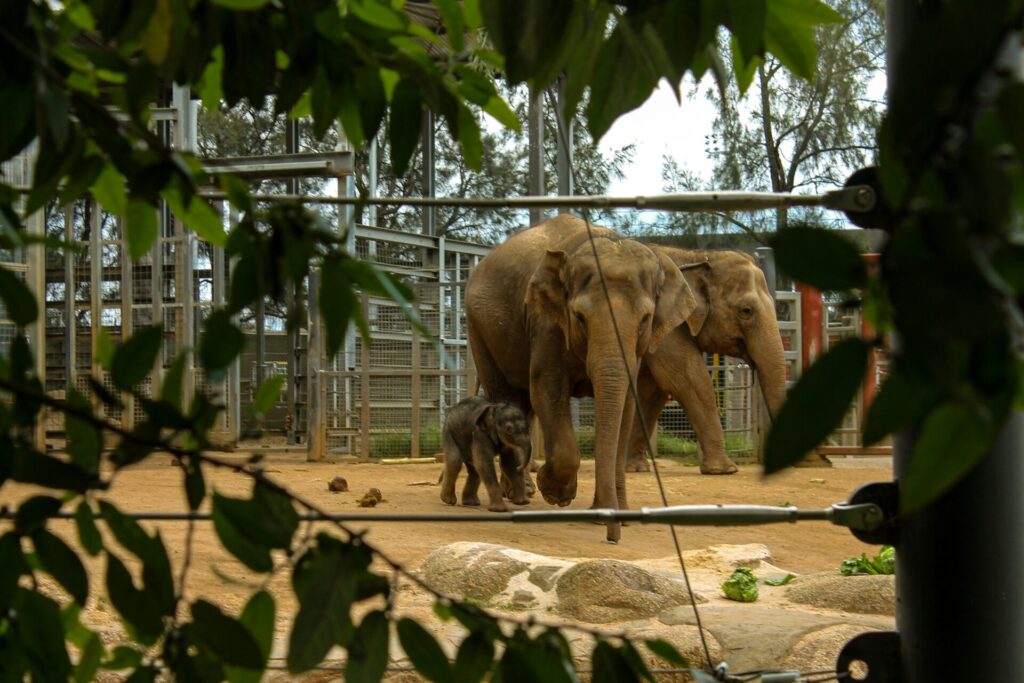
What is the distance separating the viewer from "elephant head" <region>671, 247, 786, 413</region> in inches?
378

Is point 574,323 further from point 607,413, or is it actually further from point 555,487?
point 555,487

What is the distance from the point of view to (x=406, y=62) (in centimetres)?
76

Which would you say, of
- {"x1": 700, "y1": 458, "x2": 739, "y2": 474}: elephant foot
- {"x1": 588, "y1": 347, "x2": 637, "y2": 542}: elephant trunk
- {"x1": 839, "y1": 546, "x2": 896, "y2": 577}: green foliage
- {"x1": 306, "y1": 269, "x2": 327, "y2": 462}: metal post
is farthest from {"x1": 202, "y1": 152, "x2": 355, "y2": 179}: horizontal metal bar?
{"x1": 839, "y1": 546, "x2": 896, "y2": 577}: green foliage

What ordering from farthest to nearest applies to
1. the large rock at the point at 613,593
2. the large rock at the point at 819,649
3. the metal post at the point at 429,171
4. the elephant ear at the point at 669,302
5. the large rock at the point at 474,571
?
the metal post at the point at 429,171
the elephant ear at the point at 669,302
the large rock at the point at 474,571
the large rock at the point at 613,593
the large rock at the point at 819,649

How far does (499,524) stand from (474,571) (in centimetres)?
287

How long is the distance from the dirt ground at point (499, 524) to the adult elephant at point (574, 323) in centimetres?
37

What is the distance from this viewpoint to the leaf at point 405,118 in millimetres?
795

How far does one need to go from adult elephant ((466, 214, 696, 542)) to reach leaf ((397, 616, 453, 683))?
5567mm

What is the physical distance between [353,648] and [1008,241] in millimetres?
489

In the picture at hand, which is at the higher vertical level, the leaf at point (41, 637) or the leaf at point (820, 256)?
the leaf at point (820, 256)

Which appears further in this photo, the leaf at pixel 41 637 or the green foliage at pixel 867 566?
the green foliage at pixel 867 566

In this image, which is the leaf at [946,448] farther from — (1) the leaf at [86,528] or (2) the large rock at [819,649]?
(2) the large rock at [819,649]

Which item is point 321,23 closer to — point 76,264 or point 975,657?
point 975,657

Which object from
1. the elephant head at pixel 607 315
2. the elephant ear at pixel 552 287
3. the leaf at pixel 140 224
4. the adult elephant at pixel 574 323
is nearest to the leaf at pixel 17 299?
the leaf at pixel 140 224
